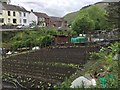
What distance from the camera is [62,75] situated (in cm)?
333

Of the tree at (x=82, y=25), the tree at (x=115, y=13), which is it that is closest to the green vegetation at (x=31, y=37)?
the tree at (x=82, y=25)

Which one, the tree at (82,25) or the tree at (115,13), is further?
the tree at (82,25)

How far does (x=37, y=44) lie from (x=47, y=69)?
344 cm

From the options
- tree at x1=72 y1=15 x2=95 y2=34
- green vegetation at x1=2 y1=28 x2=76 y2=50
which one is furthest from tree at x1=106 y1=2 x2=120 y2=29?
green vegetation at x1=2 y1=28 x2=76 y2=50

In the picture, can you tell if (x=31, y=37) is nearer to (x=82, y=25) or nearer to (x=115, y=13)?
(x=82, y=25)

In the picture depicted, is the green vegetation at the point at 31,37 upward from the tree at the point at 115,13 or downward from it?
downward

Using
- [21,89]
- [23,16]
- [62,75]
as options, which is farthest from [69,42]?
[21,89]

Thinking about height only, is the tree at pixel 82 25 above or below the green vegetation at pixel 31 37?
above

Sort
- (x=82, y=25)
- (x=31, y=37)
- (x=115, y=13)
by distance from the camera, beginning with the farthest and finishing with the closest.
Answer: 1. (x=82, y=25)
2. (x=31, y=37)
3. (x=115, y=13)

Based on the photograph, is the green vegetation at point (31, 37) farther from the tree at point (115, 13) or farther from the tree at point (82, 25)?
Answer: the tree at point (115, 13)

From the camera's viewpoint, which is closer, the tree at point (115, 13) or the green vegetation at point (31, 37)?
the tree at point (115, 13)

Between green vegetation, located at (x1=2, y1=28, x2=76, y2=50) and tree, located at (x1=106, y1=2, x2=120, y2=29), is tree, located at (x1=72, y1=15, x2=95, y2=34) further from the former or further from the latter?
tree, located at (x1=106, y1=2, x2=120, y2=29)

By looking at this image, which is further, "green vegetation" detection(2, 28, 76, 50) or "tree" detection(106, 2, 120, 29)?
"green vegetation" detection(2, 28, 76, 50)

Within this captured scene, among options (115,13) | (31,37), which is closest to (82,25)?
(31,37)
